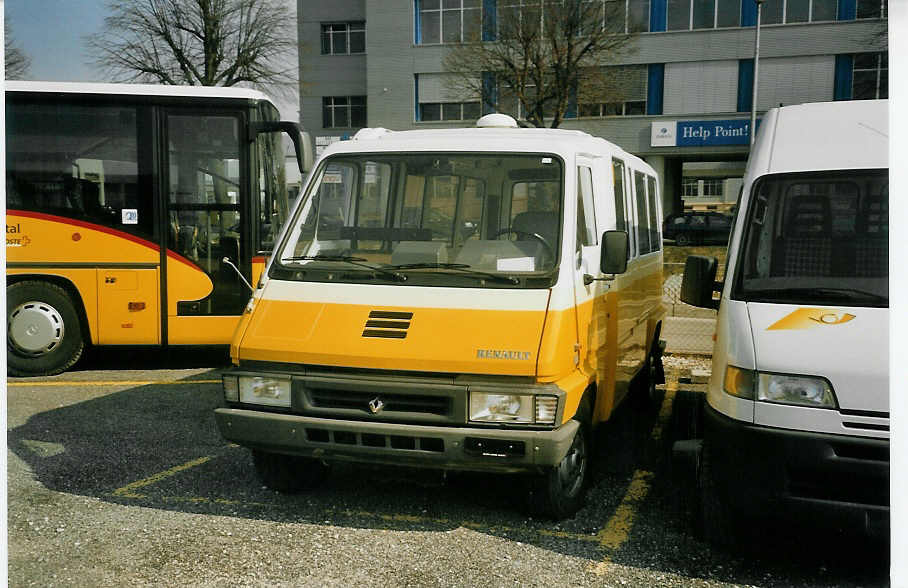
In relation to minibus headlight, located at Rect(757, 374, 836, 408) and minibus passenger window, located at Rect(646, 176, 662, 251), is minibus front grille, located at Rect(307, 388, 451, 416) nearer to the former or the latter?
minibus headlight, located at Rect(757, 374, 836, 408)

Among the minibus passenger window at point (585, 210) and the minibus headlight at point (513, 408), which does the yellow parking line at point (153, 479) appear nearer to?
the minibus headlight at point (513, 408)

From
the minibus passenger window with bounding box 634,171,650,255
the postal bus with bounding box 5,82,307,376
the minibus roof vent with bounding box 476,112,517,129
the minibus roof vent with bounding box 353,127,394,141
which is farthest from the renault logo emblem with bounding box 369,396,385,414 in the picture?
the postal bus with bounding box 5,82,307,376

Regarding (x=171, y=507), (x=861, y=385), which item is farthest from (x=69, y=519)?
(x=861, y=385)

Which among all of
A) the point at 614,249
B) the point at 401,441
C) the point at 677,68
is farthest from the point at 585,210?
the point at 677,68

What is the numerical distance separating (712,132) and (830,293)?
33617 mm

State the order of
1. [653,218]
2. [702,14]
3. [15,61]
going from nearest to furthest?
[15,61] < [653,218] < [702,14]

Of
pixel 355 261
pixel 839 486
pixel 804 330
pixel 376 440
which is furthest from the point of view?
pixel 355 261

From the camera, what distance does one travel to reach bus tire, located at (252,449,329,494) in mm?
5363

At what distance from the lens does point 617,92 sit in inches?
1303

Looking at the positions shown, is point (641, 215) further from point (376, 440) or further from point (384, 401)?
point (376, 440)

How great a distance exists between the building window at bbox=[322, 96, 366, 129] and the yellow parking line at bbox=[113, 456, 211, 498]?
39547 millimetres

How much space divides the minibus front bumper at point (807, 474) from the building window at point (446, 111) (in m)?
35.6

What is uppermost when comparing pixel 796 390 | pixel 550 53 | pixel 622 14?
pixel 622 14

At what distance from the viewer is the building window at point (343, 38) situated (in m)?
44.8
